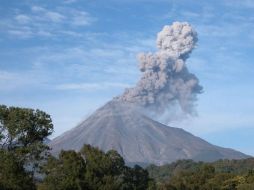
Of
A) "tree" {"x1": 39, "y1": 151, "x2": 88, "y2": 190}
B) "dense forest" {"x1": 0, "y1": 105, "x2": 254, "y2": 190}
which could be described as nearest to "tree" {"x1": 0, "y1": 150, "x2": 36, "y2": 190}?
"dense forest" {"x1": 0, "y1": 105, "x2": 254, "y2": 190}

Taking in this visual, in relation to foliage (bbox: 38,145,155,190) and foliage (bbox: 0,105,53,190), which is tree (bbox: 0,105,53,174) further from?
foliage (bbox: 38,145,155,190)

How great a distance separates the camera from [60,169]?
46.8 m

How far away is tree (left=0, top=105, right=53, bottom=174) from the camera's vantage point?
37.3 m

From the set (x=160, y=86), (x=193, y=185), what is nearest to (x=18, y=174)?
(x=193, y=185)

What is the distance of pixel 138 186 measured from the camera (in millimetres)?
55625

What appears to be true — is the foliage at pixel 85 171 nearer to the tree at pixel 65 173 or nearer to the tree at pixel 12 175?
the tree at pixel 65 173

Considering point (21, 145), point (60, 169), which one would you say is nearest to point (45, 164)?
point (60, 169)

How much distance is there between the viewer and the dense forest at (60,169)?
3762 cm

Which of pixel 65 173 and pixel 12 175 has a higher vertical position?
pixel 65 173

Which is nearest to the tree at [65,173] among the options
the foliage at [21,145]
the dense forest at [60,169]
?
the dense forest at [60,169]

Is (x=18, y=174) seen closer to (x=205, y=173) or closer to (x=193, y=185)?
(x=193, y=185)

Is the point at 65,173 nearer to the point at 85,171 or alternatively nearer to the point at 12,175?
the point at 85,171

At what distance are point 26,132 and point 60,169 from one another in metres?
9.47

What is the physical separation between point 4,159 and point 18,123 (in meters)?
2.45
